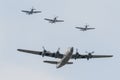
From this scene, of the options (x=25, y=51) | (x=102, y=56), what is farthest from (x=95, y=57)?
(x=25, y=51)

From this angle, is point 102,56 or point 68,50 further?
point 102,56

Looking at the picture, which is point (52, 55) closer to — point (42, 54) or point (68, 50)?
point (42, 54)

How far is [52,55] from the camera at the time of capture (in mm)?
141375

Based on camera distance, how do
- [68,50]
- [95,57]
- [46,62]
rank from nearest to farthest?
[68,50]
[46,62]
[95,57]

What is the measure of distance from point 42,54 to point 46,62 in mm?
3070

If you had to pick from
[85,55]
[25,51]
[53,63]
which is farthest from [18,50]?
[85,55]

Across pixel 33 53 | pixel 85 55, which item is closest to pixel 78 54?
pixel 85 55

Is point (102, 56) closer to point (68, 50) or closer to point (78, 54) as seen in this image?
point (78, 54)

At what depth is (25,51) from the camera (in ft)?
465

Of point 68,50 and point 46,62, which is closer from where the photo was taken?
point 68,50

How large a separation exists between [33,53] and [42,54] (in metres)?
4.70

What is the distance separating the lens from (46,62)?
139 meters

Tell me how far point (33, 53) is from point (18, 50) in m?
6.04

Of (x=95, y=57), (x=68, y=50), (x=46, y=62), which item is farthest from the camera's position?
(x=95, y=57)
